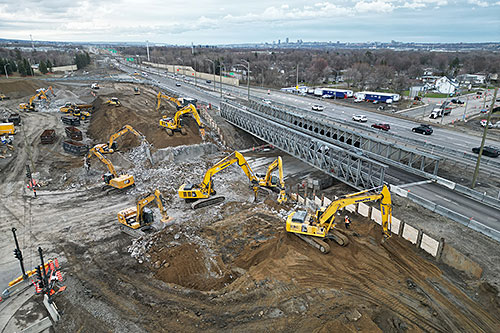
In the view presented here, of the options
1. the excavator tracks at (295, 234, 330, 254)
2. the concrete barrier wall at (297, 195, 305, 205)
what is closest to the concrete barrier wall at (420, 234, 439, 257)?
the excavator tracks at (295, 234, 330, 254)

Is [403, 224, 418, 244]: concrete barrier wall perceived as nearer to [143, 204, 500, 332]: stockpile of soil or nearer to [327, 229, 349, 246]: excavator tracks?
[143, 204, 500, 332]: stockpile of soil

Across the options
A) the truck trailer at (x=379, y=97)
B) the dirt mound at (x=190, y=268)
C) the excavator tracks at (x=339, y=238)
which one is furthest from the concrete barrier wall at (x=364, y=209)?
the truck trailer at (x=379, y=97)

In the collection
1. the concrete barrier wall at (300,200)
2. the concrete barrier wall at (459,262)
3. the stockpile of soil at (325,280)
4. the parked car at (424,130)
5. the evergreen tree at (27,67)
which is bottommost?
the concrete barrier wall at (300,200)

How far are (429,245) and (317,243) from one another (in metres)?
7.52

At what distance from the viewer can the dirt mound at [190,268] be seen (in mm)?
19672

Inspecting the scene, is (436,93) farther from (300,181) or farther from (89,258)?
(89,258)

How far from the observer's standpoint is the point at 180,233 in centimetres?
2530

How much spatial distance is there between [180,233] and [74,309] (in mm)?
9158

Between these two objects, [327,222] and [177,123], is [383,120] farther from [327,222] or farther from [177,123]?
[327,222]

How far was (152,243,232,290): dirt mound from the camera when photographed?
19.7m

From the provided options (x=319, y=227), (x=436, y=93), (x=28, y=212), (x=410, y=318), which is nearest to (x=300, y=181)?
(x=319, y=227)

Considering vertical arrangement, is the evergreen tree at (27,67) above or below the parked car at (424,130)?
above

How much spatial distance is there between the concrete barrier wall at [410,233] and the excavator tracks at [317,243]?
245 inches

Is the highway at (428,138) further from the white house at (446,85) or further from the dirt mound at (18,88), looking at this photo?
the white house at (446,85)
